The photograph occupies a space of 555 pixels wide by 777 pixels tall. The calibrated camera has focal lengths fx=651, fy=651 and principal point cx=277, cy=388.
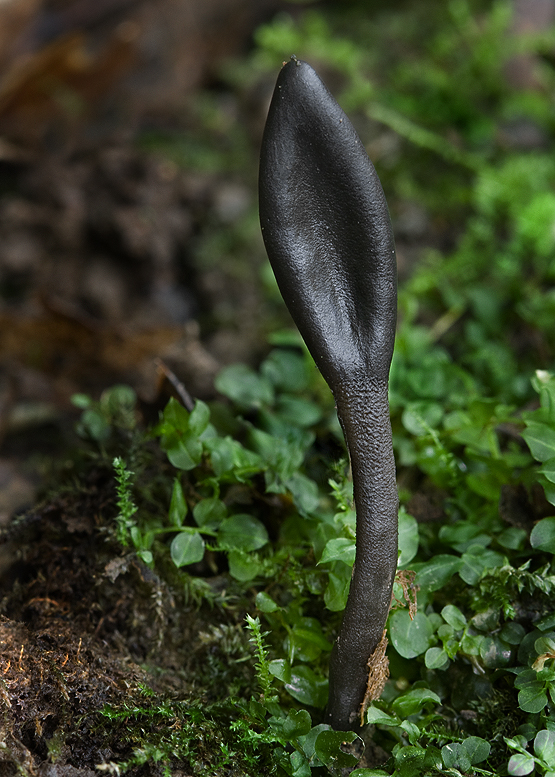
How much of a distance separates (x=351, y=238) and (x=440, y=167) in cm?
179

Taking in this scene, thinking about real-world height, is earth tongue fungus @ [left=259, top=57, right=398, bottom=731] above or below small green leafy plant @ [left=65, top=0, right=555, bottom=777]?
above

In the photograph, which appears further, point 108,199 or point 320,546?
point 108,199

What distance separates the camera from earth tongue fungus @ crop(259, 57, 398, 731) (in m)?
1.19

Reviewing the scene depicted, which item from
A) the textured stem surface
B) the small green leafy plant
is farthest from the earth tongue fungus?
the small green leafy plant

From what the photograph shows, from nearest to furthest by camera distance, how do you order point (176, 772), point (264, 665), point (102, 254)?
point (176, 772) → point (264, 665) → point (102, 254)

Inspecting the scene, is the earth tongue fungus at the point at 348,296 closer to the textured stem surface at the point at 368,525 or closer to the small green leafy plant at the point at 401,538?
the textured stem surface at the point at 368,525

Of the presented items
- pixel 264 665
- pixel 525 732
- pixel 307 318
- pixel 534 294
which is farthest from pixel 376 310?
pixel 534 294

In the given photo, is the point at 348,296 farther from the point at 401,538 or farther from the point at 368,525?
the point at 401,538

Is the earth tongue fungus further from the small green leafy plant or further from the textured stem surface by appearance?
the small green leafy plant

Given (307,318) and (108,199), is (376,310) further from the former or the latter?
(108,199)

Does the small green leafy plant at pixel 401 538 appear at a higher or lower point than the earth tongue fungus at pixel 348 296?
lower

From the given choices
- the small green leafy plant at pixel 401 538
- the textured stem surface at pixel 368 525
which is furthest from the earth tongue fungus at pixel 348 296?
the small green leafy plant at pixel 401 538

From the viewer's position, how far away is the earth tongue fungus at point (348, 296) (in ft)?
3.89

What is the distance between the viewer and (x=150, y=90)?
10.5 ft
